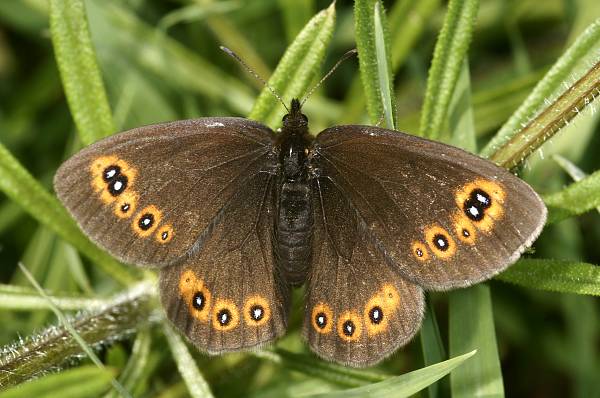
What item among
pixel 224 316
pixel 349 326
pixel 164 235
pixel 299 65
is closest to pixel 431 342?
pixel 349 326

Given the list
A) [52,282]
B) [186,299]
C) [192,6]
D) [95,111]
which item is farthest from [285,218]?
[192,6]

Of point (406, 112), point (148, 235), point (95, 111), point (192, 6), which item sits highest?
point (192, 6)

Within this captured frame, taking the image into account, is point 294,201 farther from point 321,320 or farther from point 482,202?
point 482,202

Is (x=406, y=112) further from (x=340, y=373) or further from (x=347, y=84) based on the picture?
(x=340, y=373)

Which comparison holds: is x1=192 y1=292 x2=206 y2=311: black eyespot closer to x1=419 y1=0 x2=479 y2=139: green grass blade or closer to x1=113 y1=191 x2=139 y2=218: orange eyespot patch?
x1=113 y1=191 x2=139 y2=218: orange eyespot patch

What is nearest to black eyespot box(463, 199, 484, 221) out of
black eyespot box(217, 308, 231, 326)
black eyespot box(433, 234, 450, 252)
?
black eyespot box(433, 234, 450, 252)

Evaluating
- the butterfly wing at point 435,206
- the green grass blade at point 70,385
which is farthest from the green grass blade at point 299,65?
the green grass blade at point 70,385

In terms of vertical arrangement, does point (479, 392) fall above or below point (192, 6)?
below
